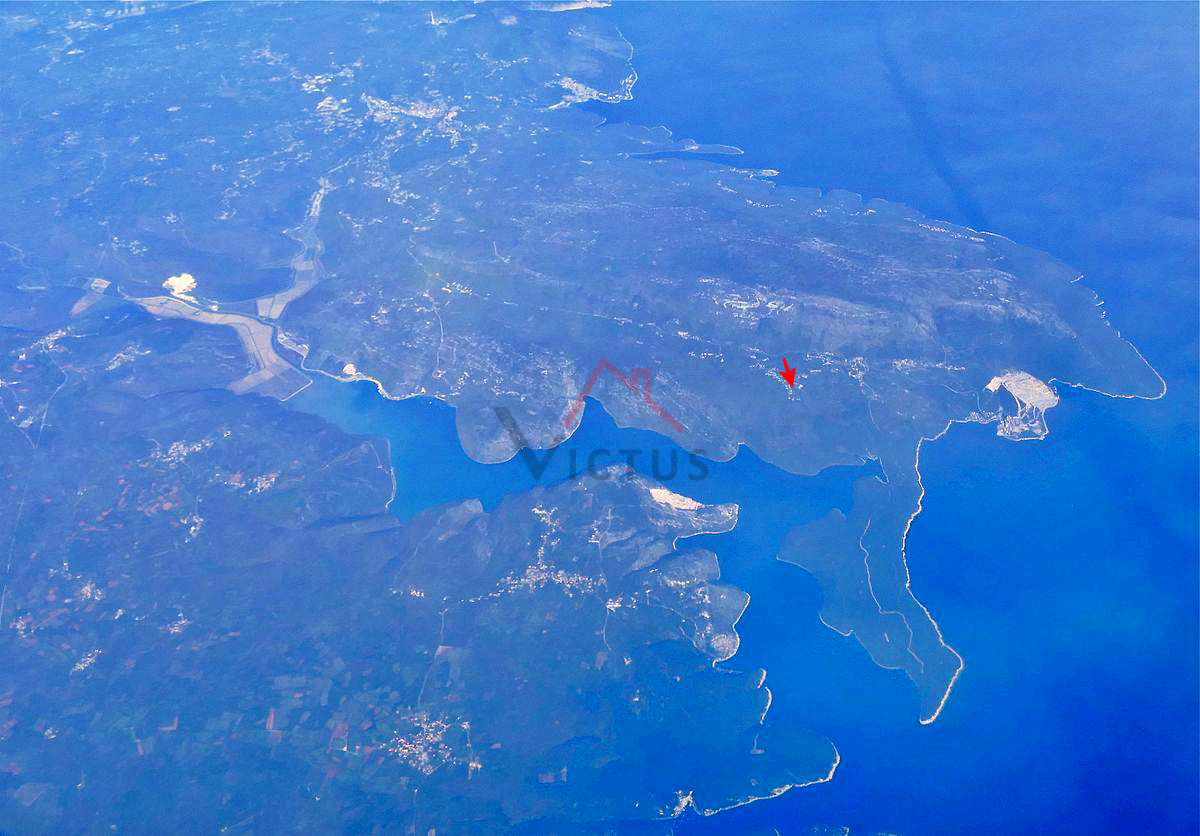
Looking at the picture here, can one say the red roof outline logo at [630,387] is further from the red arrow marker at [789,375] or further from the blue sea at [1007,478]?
the red arrow marker at [789,375]

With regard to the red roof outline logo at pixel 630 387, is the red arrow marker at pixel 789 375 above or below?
above

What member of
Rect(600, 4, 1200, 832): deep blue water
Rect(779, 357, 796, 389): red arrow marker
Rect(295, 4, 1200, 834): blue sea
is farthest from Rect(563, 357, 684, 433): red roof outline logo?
Rect(600, 4, 1200, 832): deep blue water

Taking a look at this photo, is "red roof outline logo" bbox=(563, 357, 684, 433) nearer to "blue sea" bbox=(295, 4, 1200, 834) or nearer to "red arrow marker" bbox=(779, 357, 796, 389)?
"blue sea" bbox=(295, 4, 1200, 834)

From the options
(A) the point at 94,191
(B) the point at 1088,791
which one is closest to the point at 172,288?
(A) the point at 94,191

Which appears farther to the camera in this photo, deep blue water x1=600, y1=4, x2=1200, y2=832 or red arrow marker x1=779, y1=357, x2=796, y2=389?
red arrow marker x1=779, y1=357, x2=796, y2=389

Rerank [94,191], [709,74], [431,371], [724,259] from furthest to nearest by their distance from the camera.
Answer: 1. [709,74]
2. [94,191]
3. [724,259]
4. [431,371]

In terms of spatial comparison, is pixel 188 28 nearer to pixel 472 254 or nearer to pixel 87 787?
pixel 472 254

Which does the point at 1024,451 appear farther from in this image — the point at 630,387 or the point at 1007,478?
the point at 630,387

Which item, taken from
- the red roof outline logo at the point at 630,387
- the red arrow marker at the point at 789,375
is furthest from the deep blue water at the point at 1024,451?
the red roof outline logo at the point at 630,387
